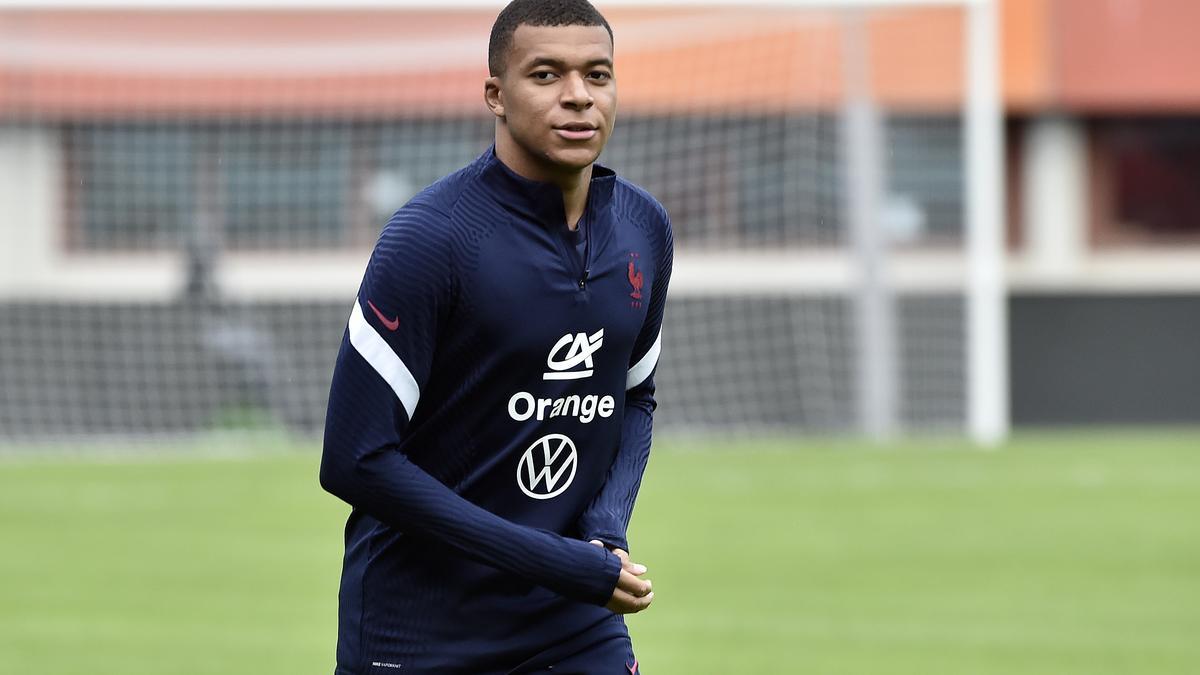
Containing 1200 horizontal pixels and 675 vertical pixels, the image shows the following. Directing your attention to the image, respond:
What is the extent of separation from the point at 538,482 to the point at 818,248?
14611 mm

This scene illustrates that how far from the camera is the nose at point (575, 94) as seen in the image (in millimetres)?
3189

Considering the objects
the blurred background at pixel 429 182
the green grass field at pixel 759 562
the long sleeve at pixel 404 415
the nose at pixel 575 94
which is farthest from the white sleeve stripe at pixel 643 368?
the blurred background at pixel 429 182

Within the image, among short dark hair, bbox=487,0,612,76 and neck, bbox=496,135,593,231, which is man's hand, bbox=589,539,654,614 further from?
short dark hair, bbox=487,0,612,76

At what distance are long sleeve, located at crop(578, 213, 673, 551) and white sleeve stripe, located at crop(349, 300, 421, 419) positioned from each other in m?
0.46

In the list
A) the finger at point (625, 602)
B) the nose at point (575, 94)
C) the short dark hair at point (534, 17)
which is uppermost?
the short dark hair at point (534, 17)

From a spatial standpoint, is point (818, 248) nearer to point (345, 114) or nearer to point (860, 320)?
point (860, 320)

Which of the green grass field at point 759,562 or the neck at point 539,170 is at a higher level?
the neck at point 539,170

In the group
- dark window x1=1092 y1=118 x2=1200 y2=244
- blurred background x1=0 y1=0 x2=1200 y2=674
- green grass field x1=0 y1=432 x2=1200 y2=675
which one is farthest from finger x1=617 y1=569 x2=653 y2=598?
dark window x1=1092 y1=118 x2=1200 y2=244

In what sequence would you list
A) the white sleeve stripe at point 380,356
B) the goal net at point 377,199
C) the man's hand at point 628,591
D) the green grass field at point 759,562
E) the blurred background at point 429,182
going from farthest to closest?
the goal net at point 377,199 < the blurred background at point 429,182 < the green grass field at point 759,562 < the man's hand at point 628,591 < the white sleeve stripe at point 380,356

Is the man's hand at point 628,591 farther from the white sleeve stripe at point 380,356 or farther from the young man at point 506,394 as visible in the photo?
the white sleeve stripe at point 380,356

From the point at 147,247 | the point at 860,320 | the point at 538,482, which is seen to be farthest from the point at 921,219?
the point at 538,482

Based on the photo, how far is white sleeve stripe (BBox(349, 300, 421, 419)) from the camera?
10.5 feet


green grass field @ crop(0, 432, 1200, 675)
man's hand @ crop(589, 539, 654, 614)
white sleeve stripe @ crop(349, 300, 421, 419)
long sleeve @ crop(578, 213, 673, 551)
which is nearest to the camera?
white sleeve stripe @ crop(349, 300, 421, 419)

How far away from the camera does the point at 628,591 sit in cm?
332
